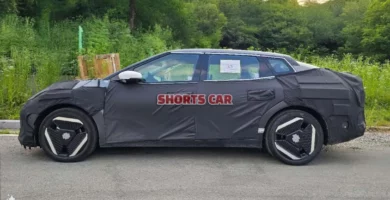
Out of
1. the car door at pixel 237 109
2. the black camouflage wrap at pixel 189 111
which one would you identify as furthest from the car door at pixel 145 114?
the car door at pixel 237 109

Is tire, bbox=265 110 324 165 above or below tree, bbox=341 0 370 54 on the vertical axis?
below

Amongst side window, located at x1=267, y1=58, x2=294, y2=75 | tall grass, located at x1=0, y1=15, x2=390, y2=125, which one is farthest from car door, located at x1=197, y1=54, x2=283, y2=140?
tall grass, located at x1=0, y1=15, x2=390, y2=125

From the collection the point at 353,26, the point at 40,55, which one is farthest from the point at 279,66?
the point at 353,26

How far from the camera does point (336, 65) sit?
12648 millimetres

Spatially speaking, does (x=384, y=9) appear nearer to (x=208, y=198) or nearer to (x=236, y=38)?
(x=236, y=38)

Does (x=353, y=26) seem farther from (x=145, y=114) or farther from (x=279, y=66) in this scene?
(x=145, y=114)

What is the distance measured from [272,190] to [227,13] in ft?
245

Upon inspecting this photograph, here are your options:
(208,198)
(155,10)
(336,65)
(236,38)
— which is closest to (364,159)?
(208,198)

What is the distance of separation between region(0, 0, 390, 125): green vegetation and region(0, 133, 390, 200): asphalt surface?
2947 millimetres

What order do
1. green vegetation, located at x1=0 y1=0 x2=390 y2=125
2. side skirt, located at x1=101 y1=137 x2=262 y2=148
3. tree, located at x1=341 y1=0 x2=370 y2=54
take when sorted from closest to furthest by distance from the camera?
side skirt, located at x1=101 y1=137 x2=262 y2=148
green vegetation, located at x1=0 y1=0 x2=390 y2=125
tree, located at x1=341 y1=0 x2=370 y2=54

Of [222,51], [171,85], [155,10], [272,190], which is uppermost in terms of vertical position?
[155,10]

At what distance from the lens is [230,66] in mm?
6543

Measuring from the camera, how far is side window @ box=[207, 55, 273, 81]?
6.51m

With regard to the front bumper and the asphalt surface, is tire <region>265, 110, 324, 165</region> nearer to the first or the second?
the asphalt surface
